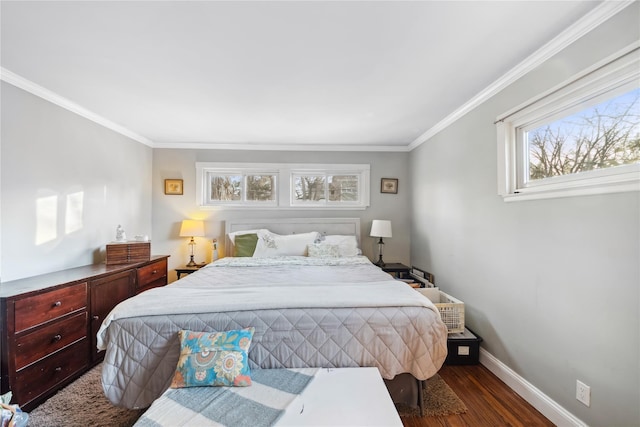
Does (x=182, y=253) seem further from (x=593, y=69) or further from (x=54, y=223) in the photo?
(x=593, y=69)

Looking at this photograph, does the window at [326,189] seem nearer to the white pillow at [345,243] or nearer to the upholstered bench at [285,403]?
the white pillow at [345,243]

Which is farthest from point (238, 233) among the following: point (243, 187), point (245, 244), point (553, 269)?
point (553, 269)

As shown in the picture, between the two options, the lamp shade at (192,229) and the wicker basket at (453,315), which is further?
the lamp shade at (192,229)

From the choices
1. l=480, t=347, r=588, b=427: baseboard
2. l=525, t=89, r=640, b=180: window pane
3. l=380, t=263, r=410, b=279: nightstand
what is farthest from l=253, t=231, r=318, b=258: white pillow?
l=525, t=89, r=640, b=180: window pane

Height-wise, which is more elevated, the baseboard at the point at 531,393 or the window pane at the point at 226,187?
the window pane at the point at 226,187

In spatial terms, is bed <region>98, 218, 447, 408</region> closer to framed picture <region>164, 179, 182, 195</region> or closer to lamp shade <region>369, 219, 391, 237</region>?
lamp shade <region>369, 219, 391, 237</region>

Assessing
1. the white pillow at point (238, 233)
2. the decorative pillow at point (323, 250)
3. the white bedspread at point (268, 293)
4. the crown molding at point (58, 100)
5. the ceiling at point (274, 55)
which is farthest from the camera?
the white pillow at point (238, 233)

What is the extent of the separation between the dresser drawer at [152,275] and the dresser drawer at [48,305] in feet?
2.46

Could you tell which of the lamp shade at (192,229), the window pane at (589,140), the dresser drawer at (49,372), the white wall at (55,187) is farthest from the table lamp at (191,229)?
the window pane at (589,140)

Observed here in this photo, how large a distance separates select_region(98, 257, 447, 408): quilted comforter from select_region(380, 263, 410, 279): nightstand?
6.00 feet

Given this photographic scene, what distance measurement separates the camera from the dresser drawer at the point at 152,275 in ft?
9.89

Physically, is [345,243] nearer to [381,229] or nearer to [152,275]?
[381,229]

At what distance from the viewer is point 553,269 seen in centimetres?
171

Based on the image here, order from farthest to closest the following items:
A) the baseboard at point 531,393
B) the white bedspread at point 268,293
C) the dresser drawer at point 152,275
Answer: the dresser drawer at point 152,275 → the white bedspread at point 268,293 → the baseboard at point 531,393
